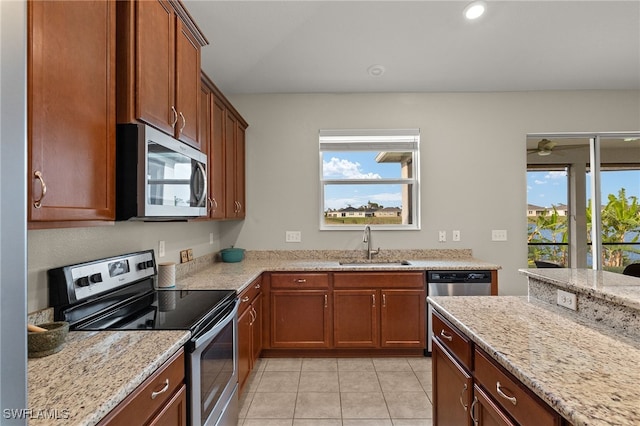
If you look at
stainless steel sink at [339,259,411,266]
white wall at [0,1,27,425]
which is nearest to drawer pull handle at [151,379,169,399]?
white wall at [0,1,27,425]

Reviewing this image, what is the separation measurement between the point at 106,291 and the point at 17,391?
130 cm

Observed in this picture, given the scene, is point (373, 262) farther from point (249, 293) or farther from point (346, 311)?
point (249, 293)

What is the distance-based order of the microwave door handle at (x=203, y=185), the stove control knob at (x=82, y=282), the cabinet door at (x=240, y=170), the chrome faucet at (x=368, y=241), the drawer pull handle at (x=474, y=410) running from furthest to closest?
the chrome faucet at (x=368, y=241) < the cabinet door at (x=240, y=170) < the microwave door handle at (x=203, y=185) < the stove control knob at (x=82, y=282) < the drawer pull handle at (x=474, y=410)

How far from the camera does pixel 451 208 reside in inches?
144

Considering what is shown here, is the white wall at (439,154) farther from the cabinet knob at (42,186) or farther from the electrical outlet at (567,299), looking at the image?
the cabinet knob at (42,186)

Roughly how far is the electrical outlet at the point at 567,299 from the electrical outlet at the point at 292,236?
2487 millimetres

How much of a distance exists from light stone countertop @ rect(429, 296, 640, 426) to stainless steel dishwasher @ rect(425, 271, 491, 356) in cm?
136

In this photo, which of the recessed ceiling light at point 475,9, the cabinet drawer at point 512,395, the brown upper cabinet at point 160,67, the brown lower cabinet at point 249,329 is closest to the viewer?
the cabinet drawer at point 512,395

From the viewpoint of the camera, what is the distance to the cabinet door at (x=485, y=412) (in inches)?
43.1

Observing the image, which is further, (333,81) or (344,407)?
(333,81)

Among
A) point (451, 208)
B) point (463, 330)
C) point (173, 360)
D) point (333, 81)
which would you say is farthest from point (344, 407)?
point (333, 81)

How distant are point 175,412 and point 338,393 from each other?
1.55 meters

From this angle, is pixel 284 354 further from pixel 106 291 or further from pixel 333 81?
pixel 333 81

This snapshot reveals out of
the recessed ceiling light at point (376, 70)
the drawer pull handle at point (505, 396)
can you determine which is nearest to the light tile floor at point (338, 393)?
the drawer pull handle at point (505, 396)
